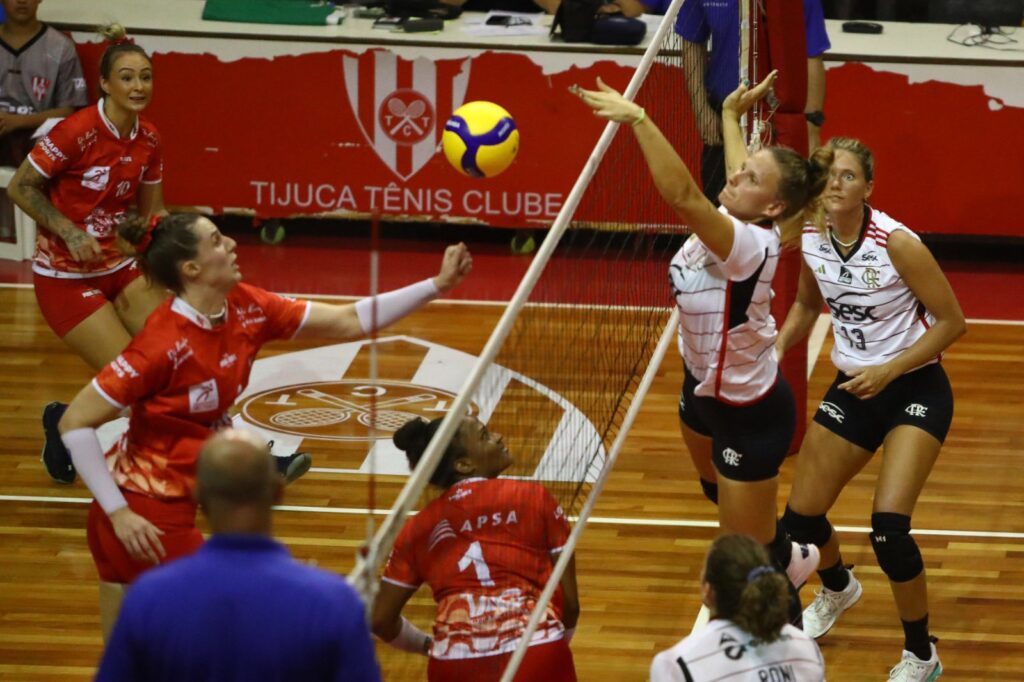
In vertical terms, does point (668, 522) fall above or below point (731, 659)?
below

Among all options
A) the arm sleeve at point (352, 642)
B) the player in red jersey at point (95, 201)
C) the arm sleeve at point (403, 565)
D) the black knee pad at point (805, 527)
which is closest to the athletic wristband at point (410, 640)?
the arm sleeve at point (403, 565)

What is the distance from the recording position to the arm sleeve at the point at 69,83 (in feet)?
35.7

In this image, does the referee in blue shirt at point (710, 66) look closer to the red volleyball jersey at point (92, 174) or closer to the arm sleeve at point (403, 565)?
the red volleyball jersey at point (92, 174)

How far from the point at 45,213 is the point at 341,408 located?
2.28 metres

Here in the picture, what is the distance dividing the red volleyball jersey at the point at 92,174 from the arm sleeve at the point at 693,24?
2789mm

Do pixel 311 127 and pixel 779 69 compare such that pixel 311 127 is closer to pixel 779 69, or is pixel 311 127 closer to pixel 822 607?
pixel 779 69

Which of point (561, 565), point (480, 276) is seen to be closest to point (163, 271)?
point (561, 565)

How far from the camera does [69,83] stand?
10945 millimetres

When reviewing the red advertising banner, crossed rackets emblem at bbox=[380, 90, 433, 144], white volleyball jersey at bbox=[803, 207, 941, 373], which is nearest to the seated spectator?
the red advertising banner

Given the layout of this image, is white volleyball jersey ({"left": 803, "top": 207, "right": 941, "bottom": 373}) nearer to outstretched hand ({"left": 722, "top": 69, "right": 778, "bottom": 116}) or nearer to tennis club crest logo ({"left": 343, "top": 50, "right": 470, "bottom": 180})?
outstretched hand ({"left": 722, "top": 69, "right": 778, "bottom": 116})

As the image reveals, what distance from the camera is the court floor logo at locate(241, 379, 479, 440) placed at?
8391mm

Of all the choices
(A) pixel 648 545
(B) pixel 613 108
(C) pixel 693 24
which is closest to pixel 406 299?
(B) pixel 613 108

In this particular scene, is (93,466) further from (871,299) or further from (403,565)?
(871,299)

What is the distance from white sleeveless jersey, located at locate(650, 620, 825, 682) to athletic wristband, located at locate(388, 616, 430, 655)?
3.65 ft
